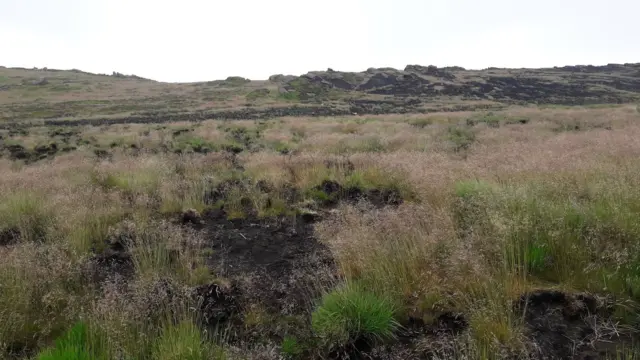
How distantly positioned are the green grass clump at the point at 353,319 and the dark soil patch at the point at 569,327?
994 millimetres

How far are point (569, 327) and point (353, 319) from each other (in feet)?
5.26

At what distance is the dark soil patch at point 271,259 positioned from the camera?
3.96 metres

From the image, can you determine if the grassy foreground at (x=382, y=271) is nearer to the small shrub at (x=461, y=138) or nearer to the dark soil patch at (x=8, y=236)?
the dark soil patch at (x=8, y=236)

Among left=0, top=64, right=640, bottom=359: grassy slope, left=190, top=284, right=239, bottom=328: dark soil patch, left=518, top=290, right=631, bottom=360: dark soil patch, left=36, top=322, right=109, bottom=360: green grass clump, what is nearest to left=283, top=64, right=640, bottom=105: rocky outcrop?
left=0, top=64, right=640, bottom=359: grassy slope

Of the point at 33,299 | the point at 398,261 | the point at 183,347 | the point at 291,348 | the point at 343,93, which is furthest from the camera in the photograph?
the point at 343,93

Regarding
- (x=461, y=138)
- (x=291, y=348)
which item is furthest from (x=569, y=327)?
(x=461, y=138)

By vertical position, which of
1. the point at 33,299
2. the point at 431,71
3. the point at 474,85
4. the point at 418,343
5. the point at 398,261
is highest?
the point at 431,71

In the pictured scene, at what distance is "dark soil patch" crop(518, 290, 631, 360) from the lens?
268 centimetres

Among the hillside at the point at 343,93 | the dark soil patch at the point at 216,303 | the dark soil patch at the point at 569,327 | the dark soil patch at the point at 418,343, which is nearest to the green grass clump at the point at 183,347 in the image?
the dark soil patch at the point at 216,303

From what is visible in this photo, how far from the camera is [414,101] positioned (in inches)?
2226

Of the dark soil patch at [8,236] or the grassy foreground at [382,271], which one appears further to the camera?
the dark soil patch at [8,236]

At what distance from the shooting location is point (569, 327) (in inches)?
116

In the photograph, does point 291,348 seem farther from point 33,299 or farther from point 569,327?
point 33,299

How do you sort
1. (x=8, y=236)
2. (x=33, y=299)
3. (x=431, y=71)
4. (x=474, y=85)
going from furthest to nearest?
(x=431, y=71), (x=474, y=85), (x=8, y=236), (x=33, y=299)
